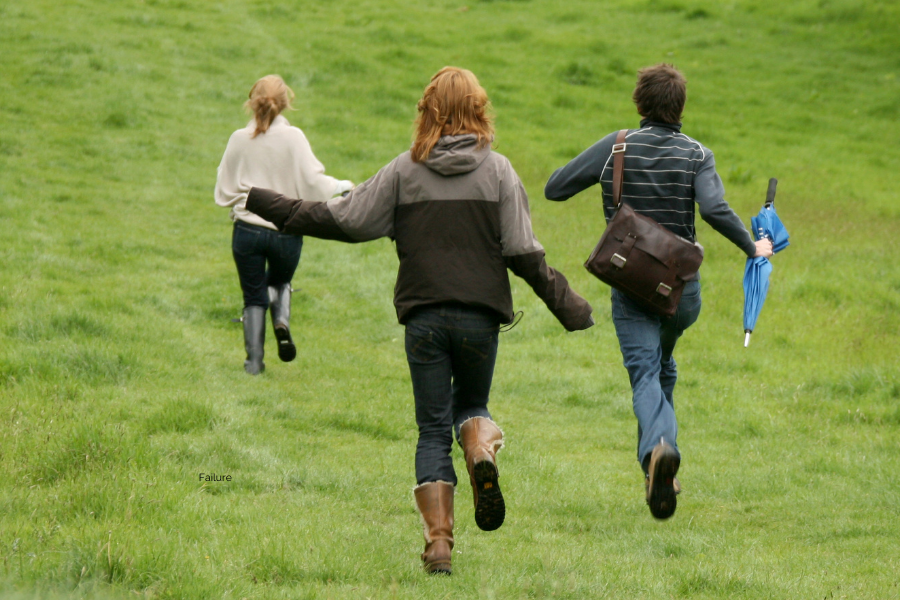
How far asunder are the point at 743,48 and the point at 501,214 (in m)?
24.0

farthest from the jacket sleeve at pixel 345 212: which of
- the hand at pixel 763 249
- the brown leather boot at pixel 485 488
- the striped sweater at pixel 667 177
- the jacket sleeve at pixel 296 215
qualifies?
the hand at pixel 763 249

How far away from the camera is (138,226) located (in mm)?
13070

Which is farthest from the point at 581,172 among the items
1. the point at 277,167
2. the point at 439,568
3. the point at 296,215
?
the point at 277,167

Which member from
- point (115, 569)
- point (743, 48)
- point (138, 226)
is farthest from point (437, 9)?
point (115, 569)

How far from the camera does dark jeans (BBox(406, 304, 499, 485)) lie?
440 cm

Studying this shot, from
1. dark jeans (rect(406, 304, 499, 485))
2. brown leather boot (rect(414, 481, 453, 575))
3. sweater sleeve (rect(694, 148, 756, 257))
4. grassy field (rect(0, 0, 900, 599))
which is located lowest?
grassy field (rect(0, 0, 900, 599))

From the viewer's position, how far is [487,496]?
170 inches

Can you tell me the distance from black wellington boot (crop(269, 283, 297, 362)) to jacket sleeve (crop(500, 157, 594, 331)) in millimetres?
3650

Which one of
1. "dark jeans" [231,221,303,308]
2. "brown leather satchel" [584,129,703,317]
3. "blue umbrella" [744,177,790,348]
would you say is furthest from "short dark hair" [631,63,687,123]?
"dark jeans" [231,221,303,308]

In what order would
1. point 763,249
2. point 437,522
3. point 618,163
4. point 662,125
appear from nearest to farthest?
point 437,522 < point 618,163 < point 662,125 < point 763,249

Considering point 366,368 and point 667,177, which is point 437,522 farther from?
point 366,368

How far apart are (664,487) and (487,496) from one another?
898mm

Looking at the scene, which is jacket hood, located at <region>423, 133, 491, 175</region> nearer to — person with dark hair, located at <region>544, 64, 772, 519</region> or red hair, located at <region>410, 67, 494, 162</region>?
red hair, located at <region>410, 67, 494, 162</region>

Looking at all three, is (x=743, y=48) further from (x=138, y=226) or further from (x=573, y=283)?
(x=138, y=226)
